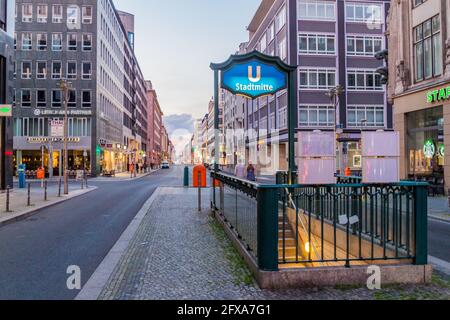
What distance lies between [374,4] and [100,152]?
38.0 meters

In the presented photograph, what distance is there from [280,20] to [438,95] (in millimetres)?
30935

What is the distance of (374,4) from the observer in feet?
159

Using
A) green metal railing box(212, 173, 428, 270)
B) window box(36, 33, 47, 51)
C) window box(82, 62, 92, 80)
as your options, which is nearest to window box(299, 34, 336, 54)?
window box(82, 62, 92, 80)

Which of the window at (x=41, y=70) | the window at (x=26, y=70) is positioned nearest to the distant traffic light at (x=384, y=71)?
the window at (x=41, y=70)

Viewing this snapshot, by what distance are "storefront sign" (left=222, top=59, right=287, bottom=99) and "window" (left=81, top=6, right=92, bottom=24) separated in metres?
42.3

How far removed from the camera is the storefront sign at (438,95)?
20438 millimetres

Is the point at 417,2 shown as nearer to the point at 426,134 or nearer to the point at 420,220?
the point at 426,134

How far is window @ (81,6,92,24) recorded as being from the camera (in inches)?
1823

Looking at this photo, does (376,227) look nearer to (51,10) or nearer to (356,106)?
(356,106)

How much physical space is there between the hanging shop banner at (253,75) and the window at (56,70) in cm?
4143

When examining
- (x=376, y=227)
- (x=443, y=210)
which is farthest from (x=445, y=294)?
(x=443, y=210)

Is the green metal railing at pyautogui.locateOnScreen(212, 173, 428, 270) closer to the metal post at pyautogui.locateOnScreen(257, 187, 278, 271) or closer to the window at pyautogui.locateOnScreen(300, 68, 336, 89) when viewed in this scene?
the metal post at pyautogui.locateOnScreen(257, 187, 278, 271)

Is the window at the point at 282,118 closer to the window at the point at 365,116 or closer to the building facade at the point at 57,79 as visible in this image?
the window at the point at 365,116

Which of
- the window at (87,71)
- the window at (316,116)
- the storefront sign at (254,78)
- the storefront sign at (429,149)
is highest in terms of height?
the window at (87,71)
